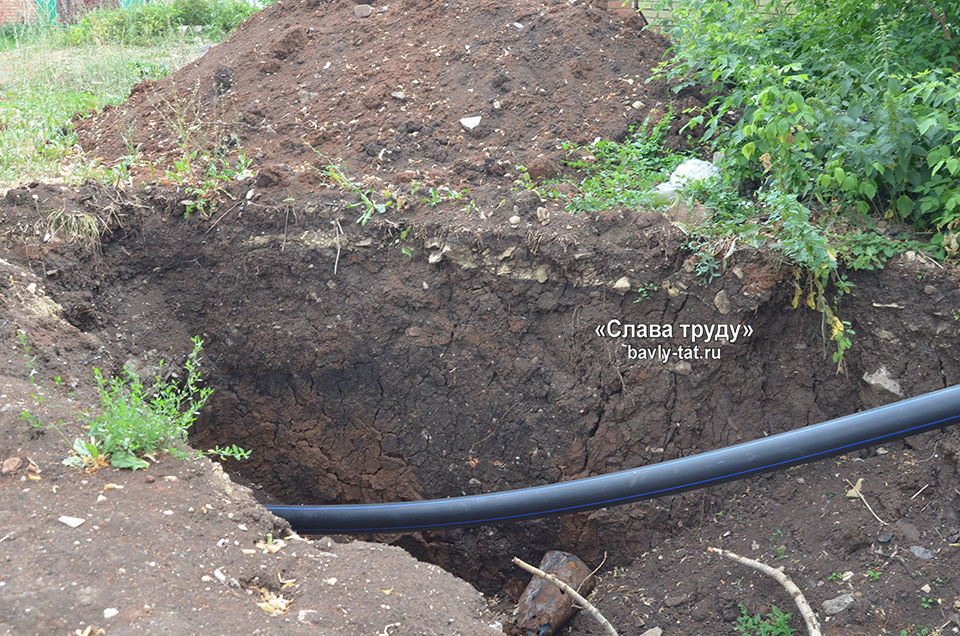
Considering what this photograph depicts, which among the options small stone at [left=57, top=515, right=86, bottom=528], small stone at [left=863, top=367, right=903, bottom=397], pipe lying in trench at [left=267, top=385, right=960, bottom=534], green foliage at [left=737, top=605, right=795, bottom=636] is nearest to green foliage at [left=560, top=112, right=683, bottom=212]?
small stone at [left=863, top=367, right=903, bottom=397]

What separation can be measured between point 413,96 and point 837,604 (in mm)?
3168

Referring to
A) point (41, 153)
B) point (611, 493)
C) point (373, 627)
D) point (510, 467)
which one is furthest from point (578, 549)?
point (41, 153)

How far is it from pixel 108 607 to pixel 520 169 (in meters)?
2.56

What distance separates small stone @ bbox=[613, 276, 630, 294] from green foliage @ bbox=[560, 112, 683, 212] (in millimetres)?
367

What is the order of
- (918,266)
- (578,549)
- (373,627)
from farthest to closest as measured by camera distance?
(578,549)
(918,266)
(373,627)

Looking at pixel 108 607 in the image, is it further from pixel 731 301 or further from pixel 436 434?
pixel 731 301

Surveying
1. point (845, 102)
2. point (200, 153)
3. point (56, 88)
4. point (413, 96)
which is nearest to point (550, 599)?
point (845, 102)

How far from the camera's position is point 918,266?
2.75 metres

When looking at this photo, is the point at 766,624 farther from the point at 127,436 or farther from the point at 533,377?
the point at 127,436

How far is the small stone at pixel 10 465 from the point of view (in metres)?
2.12

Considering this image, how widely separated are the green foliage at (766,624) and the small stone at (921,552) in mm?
465

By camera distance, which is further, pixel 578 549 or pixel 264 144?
pixel 264 144

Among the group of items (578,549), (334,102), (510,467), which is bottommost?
(578,549)

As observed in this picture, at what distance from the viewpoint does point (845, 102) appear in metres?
2.93
